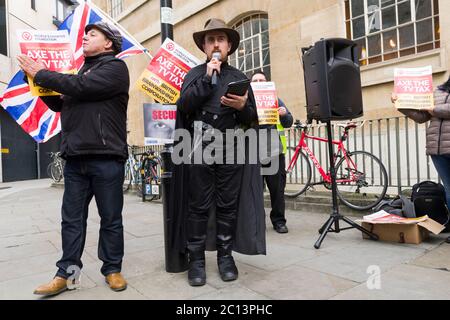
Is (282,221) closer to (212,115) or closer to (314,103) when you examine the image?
(314,103)

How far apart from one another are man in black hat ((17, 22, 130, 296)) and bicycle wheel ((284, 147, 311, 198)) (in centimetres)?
396

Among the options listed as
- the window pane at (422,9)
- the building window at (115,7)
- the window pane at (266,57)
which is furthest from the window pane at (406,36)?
the building window at (115,7)

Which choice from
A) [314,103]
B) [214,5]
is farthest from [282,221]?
[214,5]

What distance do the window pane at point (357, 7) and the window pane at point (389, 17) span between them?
1.62 feet

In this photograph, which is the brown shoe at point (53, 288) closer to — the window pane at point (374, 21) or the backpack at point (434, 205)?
the backpack at point (434, 205)

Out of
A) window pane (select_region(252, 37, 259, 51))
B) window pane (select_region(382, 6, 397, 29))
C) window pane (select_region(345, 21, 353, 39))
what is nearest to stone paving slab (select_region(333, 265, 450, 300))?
window pane (select_region(382, 6, 397, 29))

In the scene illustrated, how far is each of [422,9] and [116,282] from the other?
7316 millimetres

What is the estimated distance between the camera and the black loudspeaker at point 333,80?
12.8 ft

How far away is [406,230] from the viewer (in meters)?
4.00

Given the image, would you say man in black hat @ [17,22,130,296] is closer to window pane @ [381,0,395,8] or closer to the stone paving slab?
the stone paving slab

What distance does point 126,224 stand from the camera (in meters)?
5.87

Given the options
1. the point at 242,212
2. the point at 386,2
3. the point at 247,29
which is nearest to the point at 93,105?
the point at 242,212

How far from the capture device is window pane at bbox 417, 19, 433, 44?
7137 millimetres

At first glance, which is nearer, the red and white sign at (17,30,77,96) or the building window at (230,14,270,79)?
the red and white sign at (17,30,77,96)
